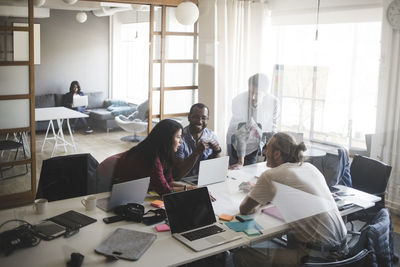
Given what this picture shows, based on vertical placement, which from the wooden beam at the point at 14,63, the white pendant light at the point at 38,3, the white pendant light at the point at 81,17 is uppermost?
the white pendant light at the point at 81,17

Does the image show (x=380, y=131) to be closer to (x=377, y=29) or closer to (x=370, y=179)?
(x=370, y=179)

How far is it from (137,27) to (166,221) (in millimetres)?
2607

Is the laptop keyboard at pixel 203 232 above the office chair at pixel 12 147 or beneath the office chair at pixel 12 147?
beneath

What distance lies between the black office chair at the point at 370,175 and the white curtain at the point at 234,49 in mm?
1049

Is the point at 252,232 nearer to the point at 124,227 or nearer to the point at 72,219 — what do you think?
the point at 124,227

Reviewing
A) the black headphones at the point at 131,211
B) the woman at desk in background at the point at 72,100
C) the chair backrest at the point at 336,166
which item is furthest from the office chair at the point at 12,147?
the chair backrest at the point at 336,166

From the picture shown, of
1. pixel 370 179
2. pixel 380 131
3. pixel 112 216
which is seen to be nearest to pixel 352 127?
pixel 380 131

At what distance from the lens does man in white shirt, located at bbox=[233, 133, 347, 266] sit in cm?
239

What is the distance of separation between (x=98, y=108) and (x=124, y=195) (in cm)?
163

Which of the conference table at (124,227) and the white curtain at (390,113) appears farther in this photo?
the white curtain at (390,113)

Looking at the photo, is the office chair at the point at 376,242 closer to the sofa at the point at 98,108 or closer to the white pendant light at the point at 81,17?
the sofa at the point at 98,108

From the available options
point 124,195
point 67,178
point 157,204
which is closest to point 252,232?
point 157,204

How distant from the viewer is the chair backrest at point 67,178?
2.77 m

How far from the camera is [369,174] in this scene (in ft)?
10.1
